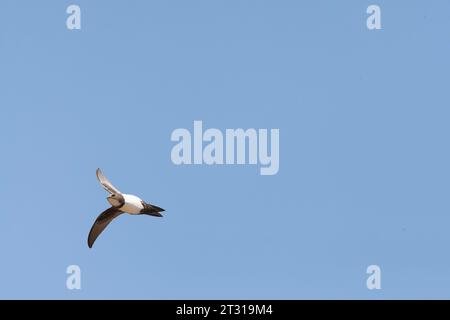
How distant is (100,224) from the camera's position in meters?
16.7

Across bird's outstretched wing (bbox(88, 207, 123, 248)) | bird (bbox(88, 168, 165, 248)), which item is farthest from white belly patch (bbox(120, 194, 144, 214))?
bird's outstretched wing (bbox(88, 207, 123, 248))

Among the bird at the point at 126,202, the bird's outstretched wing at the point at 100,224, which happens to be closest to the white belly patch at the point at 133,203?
the bird at the point at 126,202

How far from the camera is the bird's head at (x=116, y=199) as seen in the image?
15.9 metres

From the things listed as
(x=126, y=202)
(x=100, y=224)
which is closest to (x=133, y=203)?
(x=126, y=202)

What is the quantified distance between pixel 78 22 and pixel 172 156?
3.15 m

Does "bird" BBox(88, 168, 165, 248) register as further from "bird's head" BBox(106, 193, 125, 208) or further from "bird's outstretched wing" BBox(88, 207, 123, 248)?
"bird's outstretched wing" BBox(88, 207, 123, 248)

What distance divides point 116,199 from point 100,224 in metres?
1.04

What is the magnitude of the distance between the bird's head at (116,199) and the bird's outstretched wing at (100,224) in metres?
0.53

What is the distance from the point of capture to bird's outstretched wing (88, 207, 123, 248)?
653 inches

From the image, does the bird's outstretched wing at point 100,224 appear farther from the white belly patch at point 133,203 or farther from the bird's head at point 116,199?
the white belly patch at point 133,203
